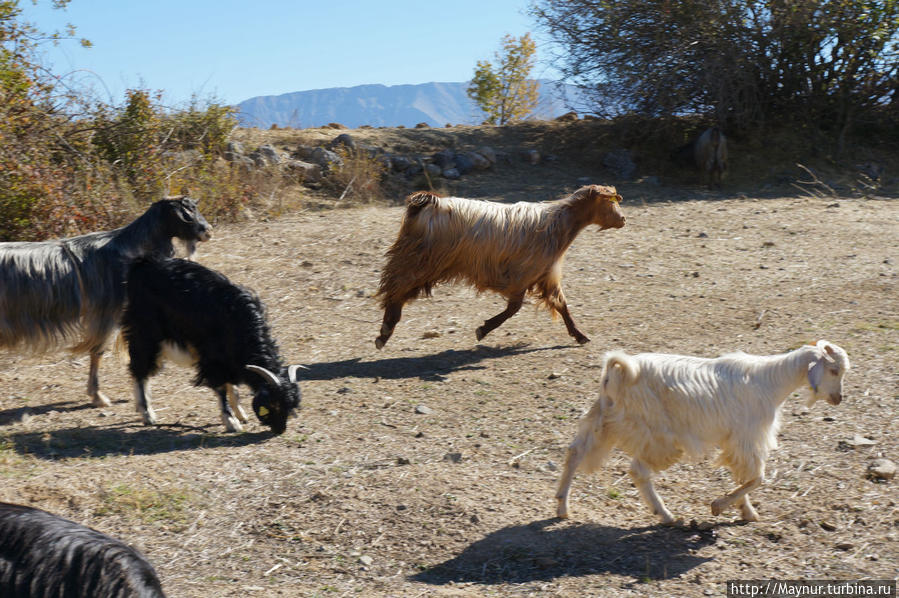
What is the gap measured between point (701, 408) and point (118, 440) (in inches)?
153

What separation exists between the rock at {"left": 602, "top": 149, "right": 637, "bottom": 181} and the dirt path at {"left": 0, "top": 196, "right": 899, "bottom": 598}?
224 inches

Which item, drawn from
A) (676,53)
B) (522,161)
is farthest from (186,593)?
(676,53)

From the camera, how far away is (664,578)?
4.03 m

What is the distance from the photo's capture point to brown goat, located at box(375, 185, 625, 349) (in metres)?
7.64

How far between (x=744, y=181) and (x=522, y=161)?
13.1 ft

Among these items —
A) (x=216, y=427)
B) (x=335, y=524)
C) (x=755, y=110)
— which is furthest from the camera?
(x=755, y=110)

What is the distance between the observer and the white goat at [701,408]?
432 centimetres

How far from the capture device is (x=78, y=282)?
6.36 metres

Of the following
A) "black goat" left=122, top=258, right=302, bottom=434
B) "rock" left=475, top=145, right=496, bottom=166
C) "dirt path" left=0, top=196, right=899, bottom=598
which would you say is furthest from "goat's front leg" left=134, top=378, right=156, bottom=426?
"rock" left=475, top=145, right=496, bottom=166

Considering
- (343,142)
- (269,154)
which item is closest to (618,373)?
(269,154)

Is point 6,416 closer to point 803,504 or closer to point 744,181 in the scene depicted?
point 803,504

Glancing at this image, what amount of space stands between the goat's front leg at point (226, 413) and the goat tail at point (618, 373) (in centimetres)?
285

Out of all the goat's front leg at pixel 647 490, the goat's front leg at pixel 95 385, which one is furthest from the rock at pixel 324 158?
the goat's front leg at pixel 647 490

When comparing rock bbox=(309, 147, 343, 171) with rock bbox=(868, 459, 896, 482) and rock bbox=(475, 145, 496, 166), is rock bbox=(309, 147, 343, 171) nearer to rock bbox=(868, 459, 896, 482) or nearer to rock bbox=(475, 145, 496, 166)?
rock bbox=(475, 145, 496, 166)
